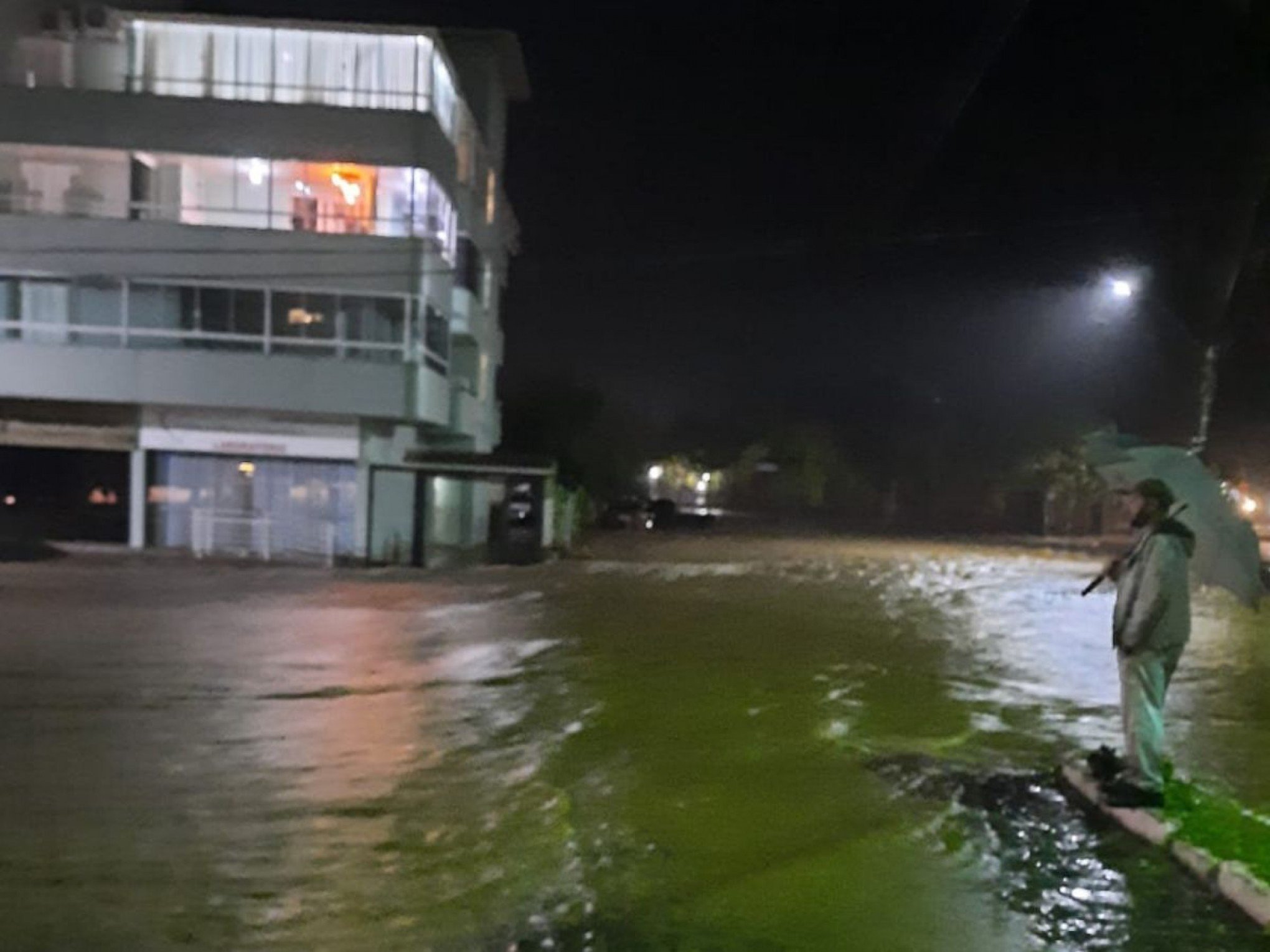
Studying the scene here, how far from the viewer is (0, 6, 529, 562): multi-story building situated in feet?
98.3

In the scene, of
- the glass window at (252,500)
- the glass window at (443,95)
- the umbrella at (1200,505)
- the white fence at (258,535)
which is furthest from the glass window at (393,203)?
the umbrella at (1200,505)

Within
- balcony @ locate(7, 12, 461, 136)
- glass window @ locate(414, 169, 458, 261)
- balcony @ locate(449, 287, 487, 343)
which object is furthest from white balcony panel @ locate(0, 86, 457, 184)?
balcony @ locate(449, 287, 487, 343)

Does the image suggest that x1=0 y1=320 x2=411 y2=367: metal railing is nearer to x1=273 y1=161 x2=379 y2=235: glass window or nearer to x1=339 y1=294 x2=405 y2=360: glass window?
x1=339 y1=294 x2=405 y2=360: glass window

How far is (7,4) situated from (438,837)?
3186 cm

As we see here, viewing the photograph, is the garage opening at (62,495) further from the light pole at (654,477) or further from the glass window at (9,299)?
the light pole at (654,477)

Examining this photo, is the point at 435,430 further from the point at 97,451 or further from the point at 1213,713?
the point at 1213,713

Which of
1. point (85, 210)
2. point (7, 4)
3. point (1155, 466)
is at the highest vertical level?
point (7, 4)

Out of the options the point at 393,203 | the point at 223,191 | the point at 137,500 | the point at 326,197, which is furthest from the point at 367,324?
the point at 137,500

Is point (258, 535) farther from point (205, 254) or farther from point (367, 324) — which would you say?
point (205, 254)

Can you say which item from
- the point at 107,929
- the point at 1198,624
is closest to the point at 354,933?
the point at 107,929

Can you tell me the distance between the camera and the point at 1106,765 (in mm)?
8414

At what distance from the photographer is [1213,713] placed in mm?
12820

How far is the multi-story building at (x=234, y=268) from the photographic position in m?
30.0

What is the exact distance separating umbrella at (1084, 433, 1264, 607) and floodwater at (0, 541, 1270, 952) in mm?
1519
